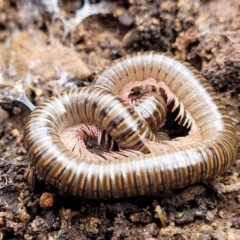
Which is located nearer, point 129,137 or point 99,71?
point 129,137

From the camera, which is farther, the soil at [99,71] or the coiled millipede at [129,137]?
the soil at [99,71]

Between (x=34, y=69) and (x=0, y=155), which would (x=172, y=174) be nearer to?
(x=0, y=155)

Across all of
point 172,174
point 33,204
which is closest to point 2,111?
point 33,204

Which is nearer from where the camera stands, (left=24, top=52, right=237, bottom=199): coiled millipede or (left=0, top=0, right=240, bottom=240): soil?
(left=24, top=52, right=237, bottom=199): coiled millipede
